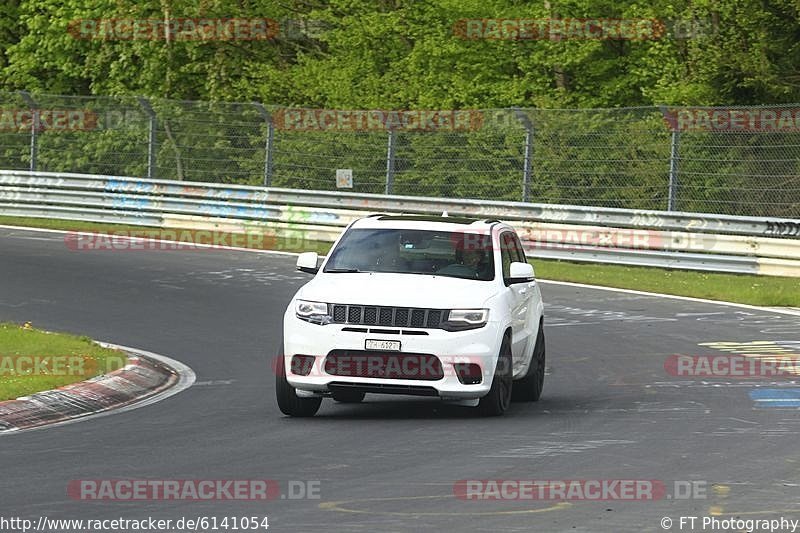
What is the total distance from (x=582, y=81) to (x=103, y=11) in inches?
566

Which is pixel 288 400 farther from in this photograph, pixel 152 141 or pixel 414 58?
pixel 414 58

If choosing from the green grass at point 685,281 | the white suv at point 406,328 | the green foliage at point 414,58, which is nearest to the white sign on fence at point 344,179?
the green grass at point 685,281

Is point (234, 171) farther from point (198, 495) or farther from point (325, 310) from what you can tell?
point (198, 495)

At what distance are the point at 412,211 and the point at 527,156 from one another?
106 inches

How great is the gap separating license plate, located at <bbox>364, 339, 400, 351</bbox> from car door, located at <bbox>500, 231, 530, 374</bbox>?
1300mm

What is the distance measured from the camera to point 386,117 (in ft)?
105

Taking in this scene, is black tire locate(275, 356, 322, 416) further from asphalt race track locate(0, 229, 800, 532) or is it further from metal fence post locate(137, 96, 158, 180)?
metal fence post locate(137, 96, 158, 180)

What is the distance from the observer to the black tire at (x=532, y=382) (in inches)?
557

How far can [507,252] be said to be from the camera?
1447 centimetres

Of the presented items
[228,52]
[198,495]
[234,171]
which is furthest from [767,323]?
[228,52]

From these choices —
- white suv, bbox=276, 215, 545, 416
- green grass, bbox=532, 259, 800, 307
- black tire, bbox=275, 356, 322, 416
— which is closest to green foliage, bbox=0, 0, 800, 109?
green grass, bbox=532, 259, 800, 307

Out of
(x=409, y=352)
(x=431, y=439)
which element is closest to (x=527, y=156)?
(x=409, y=352)

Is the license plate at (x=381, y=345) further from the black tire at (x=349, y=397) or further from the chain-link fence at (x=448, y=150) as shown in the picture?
the chain-link fence at (x=448, y=150)

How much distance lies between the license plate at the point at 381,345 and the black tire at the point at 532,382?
80.9 inches
